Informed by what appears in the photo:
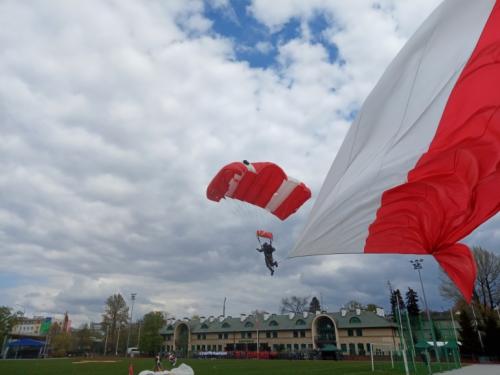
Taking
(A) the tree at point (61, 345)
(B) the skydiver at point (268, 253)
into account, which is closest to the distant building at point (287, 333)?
(A) the tree at point (61, 345)

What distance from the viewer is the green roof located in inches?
2116

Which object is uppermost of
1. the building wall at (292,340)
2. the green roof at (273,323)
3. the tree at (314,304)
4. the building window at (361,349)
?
the tree at (314,304)

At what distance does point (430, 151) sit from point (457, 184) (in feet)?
1.38

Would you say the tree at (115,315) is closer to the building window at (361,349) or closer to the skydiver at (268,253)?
the building window at (361,349)

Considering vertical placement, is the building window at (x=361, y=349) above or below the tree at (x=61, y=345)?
below

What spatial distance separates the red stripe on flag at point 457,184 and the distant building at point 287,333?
4545cm

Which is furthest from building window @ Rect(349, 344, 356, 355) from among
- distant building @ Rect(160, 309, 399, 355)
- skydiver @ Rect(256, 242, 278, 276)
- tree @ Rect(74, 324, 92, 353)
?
tree @ Rect(74, 324, 92, 353)

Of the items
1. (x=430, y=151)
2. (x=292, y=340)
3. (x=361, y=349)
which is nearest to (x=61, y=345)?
(x=292, y=340)

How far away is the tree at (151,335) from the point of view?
212 feet

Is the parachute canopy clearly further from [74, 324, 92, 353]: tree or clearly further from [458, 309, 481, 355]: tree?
[74, 324, 92, 353]: tree

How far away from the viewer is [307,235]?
11.4 ft

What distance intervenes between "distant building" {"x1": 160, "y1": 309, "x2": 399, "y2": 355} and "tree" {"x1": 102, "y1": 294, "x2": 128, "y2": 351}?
26.5 feet

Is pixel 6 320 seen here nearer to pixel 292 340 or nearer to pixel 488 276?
pixel 292 340

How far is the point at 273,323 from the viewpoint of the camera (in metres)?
63.6
